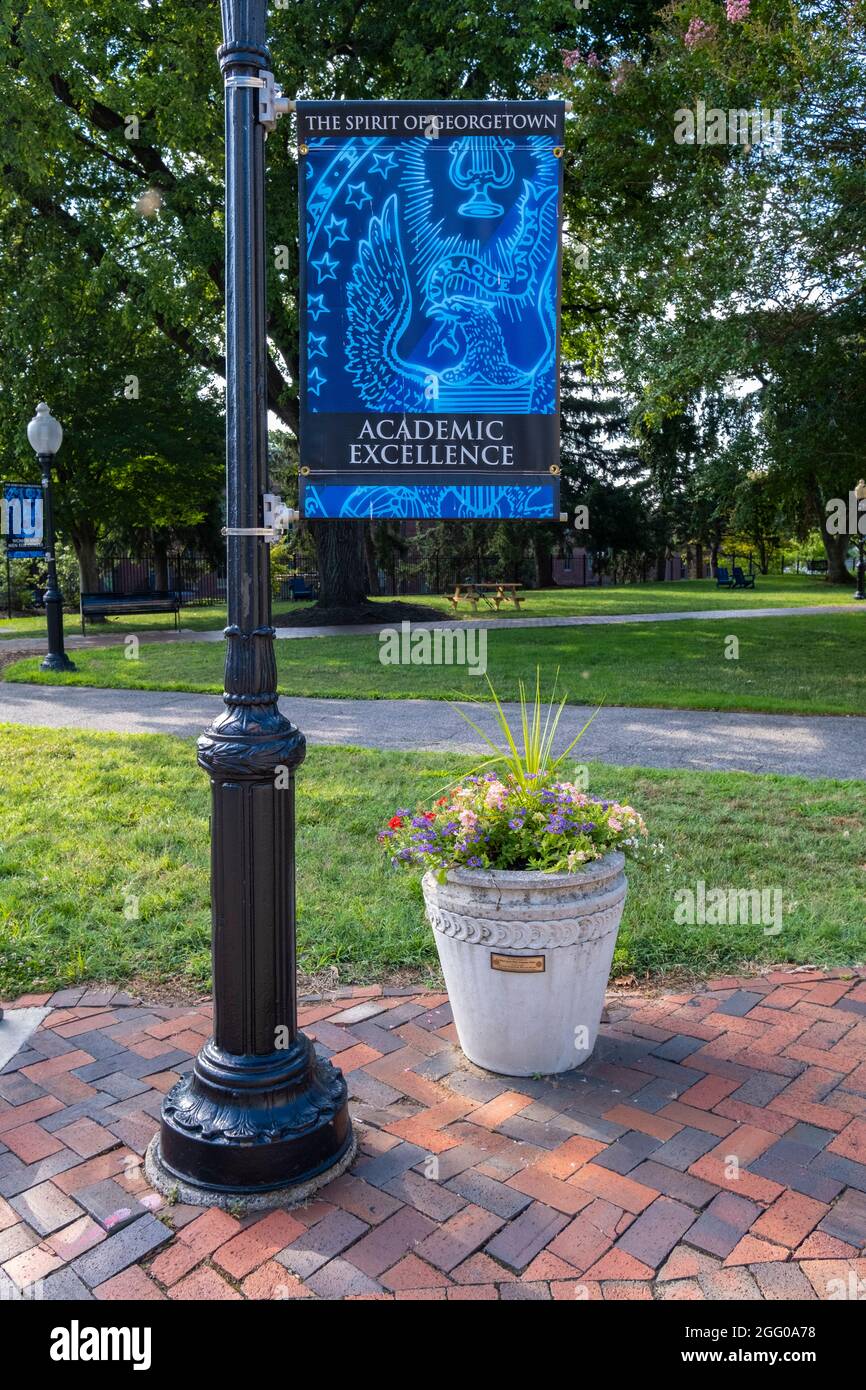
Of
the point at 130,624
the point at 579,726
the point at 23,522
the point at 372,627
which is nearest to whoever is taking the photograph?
the point at 579,726

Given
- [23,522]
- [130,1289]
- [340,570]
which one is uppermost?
[23,522]

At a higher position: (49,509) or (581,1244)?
(49,509)

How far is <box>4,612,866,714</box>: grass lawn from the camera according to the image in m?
10.8

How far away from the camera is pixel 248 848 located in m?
2.78

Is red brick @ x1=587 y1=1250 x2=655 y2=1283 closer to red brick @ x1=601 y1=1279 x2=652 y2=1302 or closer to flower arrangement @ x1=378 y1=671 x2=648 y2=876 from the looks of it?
red brick @ x1=601 y1=1279 x2=652 y2=1302

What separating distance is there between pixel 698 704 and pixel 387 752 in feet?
12.5

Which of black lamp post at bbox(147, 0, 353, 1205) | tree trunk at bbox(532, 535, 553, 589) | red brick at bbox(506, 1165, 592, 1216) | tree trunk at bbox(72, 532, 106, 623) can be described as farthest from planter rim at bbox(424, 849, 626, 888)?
tree trunk at bbox(532, 535, 553, 589)

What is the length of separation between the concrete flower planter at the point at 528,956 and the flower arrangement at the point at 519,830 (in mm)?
69

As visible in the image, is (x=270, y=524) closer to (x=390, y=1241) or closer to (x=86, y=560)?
(x=390, y=1241)

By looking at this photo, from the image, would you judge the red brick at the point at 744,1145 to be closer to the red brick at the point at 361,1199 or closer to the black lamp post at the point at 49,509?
the red brick at the point at 361,1199

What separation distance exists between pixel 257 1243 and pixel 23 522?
13909 millimetres

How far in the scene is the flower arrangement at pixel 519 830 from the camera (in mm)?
3379

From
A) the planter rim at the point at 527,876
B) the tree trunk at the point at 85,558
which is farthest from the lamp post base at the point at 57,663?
the tree trunk at the point at 85,558

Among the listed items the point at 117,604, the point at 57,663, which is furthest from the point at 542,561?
the point at 57,663
